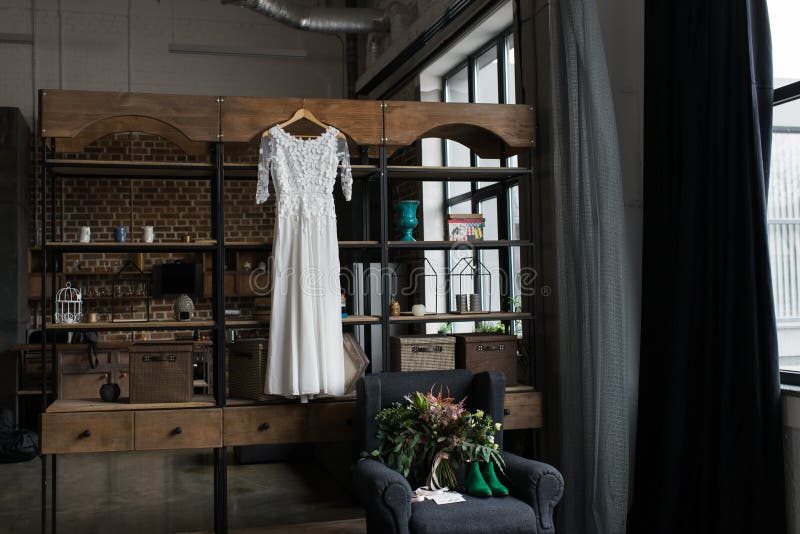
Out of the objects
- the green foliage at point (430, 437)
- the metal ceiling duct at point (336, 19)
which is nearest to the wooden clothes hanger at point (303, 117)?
the green foliage at point (430, 437)

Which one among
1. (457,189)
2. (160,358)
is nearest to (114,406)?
(160,358)

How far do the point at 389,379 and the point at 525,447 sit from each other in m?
1.28

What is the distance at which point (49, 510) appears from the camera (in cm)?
527

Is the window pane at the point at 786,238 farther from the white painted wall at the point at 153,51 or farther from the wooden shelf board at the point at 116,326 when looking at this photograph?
the white painted wall at the point at 153,51

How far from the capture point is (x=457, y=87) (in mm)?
7820

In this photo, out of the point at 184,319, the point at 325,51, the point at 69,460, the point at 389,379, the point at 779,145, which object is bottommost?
the point at 69,460

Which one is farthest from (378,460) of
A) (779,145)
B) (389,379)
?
(779,145)

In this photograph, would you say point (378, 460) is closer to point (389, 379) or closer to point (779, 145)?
point (389, 379)

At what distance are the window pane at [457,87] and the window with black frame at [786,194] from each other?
13.5ft

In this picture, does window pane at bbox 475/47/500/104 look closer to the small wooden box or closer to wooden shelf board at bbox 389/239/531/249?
wooden shelf board at bbox 389/239/531/249

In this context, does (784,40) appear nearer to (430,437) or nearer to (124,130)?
(430,437)

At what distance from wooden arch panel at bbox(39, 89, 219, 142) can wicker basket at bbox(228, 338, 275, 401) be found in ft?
3.86

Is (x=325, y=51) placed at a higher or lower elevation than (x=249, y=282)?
higher

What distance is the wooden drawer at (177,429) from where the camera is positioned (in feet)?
13.8
